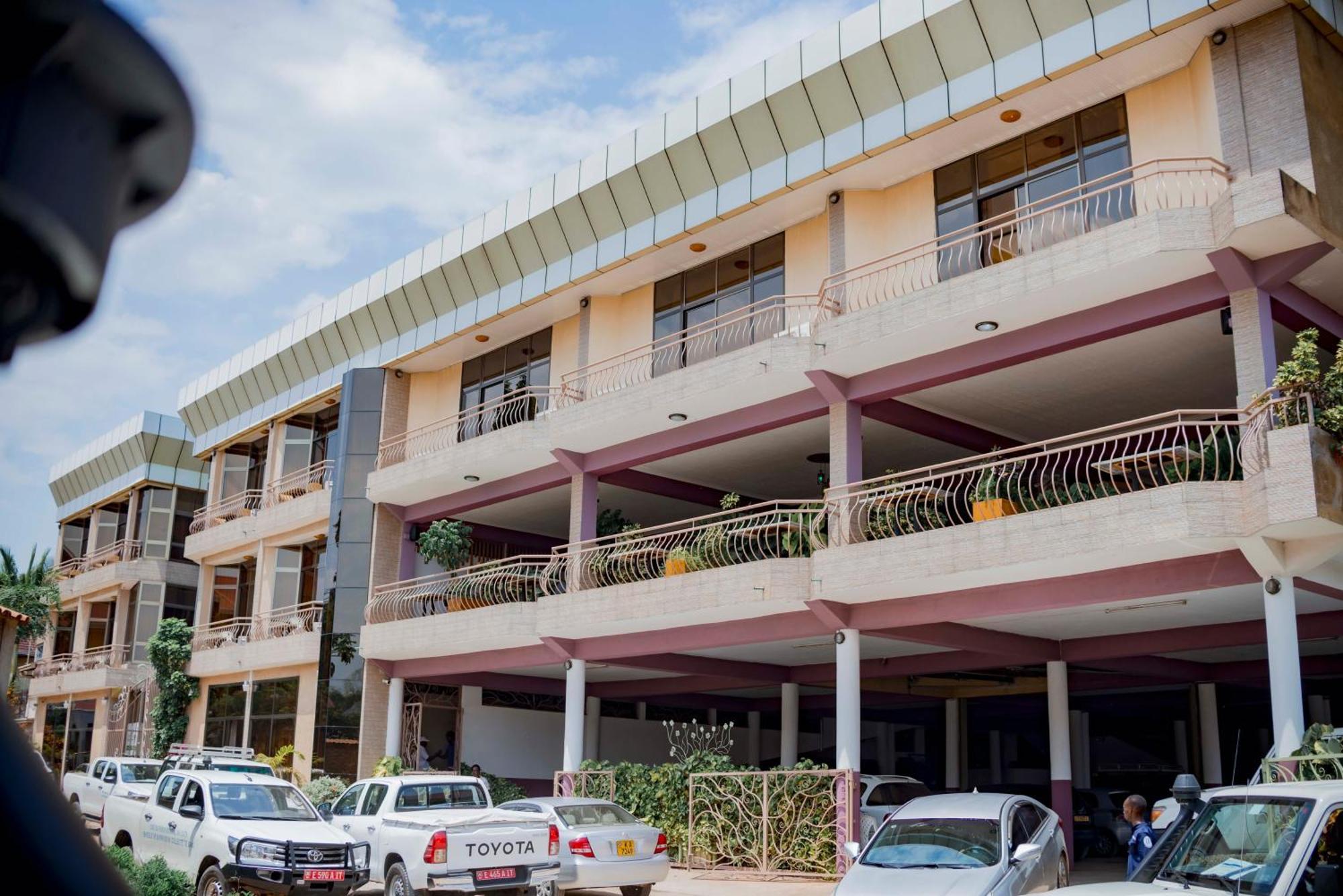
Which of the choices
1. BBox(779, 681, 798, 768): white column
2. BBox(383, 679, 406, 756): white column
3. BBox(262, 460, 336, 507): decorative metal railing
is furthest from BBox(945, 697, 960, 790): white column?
BBox(262, 460, 336, 507): decorative metal railing

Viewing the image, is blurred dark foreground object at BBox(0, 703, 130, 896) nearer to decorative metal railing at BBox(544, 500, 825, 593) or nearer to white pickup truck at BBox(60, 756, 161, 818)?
decorative metal railing at BBox(544, 500, 825, 593)

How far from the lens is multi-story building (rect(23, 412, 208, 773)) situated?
1745 inches

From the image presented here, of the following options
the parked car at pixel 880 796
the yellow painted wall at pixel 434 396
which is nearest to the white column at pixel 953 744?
the parked car at pixel 880 796

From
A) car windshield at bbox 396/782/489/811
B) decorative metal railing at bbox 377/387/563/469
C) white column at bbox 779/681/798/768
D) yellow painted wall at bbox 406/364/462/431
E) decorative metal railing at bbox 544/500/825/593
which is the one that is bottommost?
car windshield at bbox 396/782/489/811

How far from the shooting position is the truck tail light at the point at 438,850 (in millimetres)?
15062

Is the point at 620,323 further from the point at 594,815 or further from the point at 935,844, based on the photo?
the point at 935,844

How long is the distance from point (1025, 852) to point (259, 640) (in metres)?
26.5

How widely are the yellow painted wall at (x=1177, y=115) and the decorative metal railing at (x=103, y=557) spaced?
38.9 meters

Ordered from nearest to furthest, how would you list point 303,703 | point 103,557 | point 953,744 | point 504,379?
point 504,379
point 953,744
point 303,703
point 103,557

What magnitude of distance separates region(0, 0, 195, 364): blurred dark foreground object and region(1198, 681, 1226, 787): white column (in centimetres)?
2713

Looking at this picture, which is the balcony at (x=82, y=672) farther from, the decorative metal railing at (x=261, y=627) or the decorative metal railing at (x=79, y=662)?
the decorative metal railing at (x=261, y=627)

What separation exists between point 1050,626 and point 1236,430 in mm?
4510

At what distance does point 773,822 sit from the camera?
20.2 meters

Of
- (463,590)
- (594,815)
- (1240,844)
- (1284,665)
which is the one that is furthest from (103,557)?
(1240,844)
